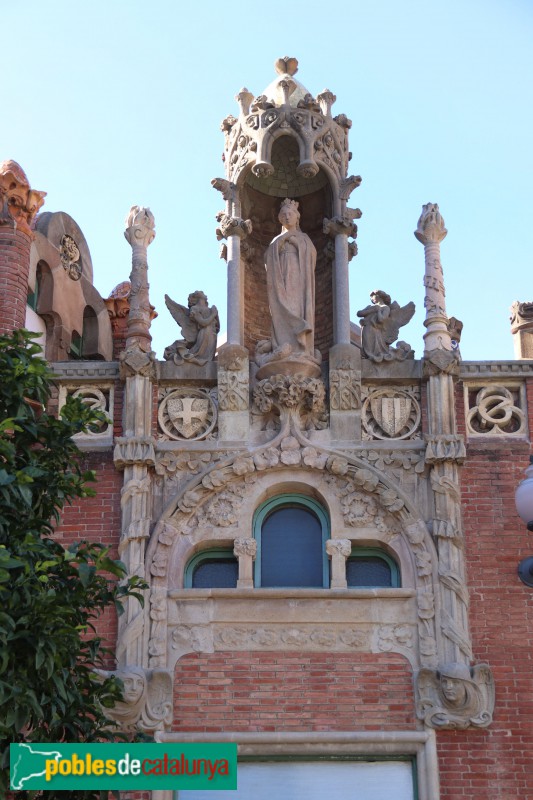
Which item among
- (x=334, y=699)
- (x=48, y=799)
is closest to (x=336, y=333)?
(x=334, y=699)

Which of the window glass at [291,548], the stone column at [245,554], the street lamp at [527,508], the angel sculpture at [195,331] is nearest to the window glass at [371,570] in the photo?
the window glass at [291,548]

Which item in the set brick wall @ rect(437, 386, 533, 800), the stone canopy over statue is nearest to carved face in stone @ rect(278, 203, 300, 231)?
the stone canopy over statue

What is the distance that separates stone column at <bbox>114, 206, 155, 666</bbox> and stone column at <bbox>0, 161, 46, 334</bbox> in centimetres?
134

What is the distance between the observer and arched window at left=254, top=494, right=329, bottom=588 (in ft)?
60.0

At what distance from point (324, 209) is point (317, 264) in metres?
0.81

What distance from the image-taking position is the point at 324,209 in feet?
70.0

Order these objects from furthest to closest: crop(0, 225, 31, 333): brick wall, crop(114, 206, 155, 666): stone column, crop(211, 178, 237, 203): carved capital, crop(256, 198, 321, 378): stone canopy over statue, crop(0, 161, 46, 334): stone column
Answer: crop(211, 178, 237, 203): carved capital
crop(0, 161, 46, 334): stone column
crop(0, 225, 31, 333): brick wall
crop(256, 198, 321, 378): stone canopy over statue
crop(114, 206, 155, 666): stone column

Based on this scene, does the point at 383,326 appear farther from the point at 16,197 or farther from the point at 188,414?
the point at 16,197

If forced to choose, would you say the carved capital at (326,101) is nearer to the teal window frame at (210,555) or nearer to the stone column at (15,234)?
the stone column at (15,234)

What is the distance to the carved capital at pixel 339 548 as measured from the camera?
1806 cm

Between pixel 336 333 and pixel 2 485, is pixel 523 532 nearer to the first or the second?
pixel 336 333

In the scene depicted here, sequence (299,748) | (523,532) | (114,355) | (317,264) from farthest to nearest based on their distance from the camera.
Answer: (114,355)
(317,264)
(523,532)
(299,748)

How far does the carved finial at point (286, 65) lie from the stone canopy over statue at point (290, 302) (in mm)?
2144
